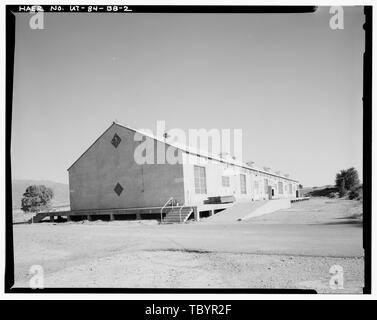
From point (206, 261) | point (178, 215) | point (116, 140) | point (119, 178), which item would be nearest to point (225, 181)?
point (119, 178)

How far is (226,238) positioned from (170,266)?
9.82 ft

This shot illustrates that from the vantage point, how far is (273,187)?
33.8m

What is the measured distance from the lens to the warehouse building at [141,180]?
17469 mm

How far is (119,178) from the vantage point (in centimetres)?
1958

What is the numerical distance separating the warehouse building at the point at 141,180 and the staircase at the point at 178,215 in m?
0.05

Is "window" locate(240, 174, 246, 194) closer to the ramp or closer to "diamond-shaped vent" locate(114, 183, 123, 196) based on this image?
the ramp

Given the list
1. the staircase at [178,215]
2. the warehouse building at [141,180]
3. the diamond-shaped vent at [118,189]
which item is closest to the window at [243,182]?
the warehouse building at [141,180]

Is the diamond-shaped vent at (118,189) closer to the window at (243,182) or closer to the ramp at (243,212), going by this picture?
the ramp at (243,212)

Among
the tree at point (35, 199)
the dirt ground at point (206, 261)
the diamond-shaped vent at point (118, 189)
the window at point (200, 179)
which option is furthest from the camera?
the tree at point (35, 199)

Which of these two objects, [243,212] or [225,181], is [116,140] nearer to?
[225,181]

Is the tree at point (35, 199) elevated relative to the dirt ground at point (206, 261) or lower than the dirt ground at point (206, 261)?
lower

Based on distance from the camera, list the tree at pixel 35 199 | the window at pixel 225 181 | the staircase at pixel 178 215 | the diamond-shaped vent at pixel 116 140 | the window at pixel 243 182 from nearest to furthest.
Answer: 1. the staircase at pixel 178 215
2. the diamond-shaped vent at pixel 116 140
3. the window at pixel 225 181
4. the window at pixel 243 182
5. the tree at pixel 35 199

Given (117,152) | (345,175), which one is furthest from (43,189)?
(345,175)
